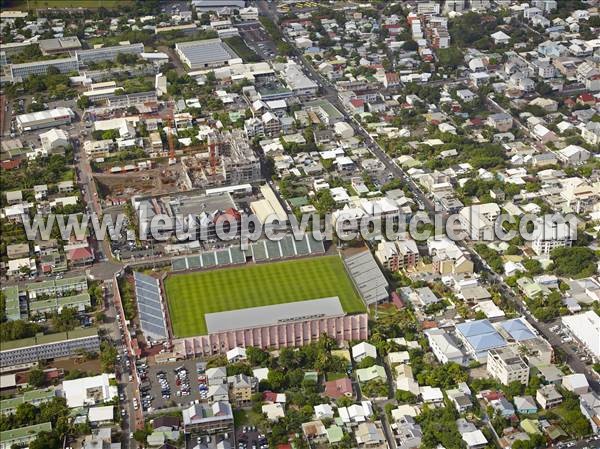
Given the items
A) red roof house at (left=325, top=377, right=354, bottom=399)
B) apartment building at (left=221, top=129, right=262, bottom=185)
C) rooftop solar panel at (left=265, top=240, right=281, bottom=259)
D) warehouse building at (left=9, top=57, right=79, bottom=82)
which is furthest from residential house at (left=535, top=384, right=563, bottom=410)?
warehouse building at (left=9, top=57, right=79, bottom=82)

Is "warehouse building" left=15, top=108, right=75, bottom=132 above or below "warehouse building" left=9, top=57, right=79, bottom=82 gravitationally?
below

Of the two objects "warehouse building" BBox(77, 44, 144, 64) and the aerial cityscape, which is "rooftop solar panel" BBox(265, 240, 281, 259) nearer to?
the aerial cityscape

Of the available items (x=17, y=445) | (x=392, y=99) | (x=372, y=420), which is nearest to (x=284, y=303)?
(x=372, y=420)

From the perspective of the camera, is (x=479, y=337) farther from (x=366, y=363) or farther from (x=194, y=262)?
(x=194, y=262)

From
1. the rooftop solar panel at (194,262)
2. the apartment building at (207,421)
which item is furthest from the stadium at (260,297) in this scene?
the apartment building at (207,421)

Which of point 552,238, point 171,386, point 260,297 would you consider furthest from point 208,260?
point 552,238

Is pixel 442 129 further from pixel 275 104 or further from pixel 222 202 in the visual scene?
pixel 222 202

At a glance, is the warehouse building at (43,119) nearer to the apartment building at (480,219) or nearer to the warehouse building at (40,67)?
the warehouse building at (40,67)
